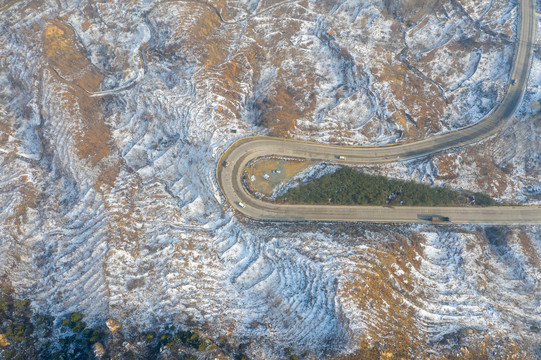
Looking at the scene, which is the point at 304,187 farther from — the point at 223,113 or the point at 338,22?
the point at 338,22

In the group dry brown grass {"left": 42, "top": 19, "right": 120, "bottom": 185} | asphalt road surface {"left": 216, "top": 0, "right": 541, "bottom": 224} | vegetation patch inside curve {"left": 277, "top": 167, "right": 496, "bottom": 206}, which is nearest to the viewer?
asphalt road surface {"left": 216, "top": 0, "right": 541, "bottom": 224}

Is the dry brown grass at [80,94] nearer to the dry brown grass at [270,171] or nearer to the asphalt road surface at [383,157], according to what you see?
the asphalt road surface at [383,157]

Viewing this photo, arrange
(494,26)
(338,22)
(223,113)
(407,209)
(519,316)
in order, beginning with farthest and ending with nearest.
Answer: (338,22) < (494,26) < (223,113) < (407,209) < (519,316)

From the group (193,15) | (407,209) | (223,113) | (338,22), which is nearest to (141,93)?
(223,113)

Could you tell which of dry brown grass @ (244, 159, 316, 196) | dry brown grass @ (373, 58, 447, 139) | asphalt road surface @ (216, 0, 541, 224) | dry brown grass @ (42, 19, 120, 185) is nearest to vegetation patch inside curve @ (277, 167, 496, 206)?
asphalt road surface @ (216, 0, 541, 224)

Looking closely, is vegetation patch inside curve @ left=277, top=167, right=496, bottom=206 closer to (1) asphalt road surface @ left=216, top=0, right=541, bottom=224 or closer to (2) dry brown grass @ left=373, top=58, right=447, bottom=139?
(1) asphalt road surface @ left=216, top=0, right=541, bottom=224
